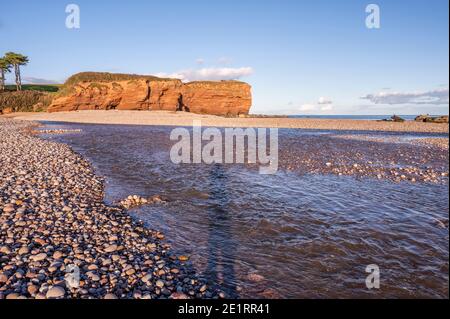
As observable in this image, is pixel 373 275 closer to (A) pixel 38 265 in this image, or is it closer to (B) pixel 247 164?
(A) pixel 38 265

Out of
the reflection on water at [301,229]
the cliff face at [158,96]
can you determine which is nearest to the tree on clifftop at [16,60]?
the cliff face at [158,96]

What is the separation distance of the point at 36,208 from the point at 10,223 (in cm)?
102

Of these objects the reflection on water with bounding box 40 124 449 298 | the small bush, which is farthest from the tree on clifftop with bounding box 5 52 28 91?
the reflection on water with bounding box 40 124 449 298

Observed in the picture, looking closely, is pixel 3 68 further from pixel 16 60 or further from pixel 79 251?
pixel 79 251

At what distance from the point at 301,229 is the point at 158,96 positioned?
56328 millimetres

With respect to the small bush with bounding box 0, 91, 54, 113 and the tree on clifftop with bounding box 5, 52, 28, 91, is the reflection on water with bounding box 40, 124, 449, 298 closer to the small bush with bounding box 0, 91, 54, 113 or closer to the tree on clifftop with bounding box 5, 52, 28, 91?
the small bush with bounding box 0, 91, 54, 113

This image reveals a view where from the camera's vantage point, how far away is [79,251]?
205 inches

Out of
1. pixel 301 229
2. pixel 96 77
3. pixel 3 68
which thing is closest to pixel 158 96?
pixel 96 77

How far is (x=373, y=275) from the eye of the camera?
479 centimetres

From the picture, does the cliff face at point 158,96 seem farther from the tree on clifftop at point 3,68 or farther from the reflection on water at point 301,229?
the reflection on water at point 301,229

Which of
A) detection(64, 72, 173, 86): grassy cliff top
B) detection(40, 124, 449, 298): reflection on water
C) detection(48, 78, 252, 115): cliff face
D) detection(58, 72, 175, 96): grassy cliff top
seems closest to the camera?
detection(40, 124, 449, 298): reflection on water

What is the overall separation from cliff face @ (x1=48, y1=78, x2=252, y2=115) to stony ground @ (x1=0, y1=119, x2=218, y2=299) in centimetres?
5044

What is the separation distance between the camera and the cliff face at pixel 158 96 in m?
54.1

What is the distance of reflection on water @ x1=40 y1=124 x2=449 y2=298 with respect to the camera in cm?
480
